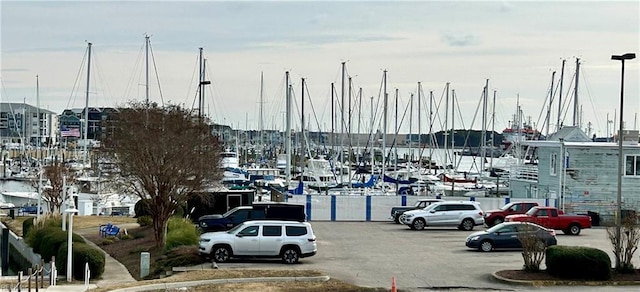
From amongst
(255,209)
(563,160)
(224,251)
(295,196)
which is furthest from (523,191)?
(224,251)

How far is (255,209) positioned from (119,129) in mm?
7719

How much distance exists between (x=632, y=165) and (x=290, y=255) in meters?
26.9

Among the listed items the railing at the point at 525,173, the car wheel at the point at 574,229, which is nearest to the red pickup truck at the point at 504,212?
the car wheel at the point at 574,229

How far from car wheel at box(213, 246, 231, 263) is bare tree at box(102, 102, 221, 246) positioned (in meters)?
8.20

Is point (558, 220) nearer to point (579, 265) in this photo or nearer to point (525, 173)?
point (579, 265)

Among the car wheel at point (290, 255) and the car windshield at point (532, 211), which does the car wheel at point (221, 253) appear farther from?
the car windshield at point (532, 211)

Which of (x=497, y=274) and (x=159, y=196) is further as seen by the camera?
(x=159, y=196)

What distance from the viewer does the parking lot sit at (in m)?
26.9

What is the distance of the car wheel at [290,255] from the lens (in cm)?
3058

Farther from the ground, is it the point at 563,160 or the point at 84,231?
the point at 563,160

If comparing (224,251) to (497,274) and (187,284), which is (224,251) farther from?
(497,274)

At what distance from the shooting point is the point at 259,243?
3070cm

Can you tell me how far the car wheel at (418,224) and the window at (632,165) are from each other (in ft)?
44.0

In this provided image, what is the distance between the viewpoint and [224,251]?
100ft
